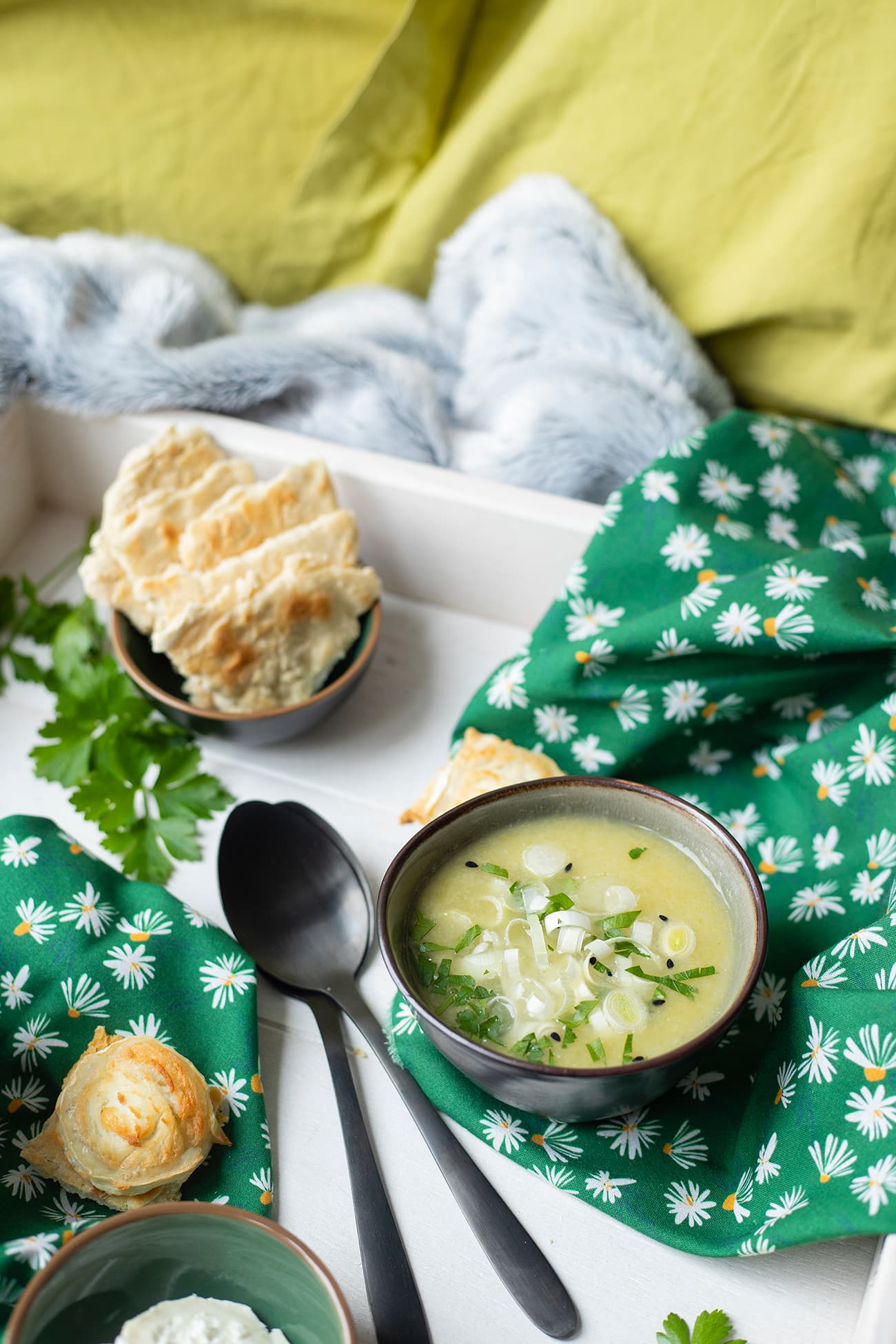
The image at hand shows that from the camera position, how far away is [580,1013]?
0.97m

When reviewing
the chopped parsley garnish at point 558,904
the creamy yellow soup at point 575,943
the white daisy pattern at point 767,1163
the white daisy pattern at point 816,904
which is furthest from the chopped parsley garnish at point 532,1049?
the white daisy pattern at point 816,904

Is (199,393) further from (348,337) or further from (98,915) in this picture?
(98,915)

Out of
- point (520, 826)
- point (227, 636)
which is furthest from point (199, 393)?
point (520, 826)

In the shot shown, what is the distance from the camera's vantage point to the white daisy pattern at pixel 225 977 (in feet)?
3.60

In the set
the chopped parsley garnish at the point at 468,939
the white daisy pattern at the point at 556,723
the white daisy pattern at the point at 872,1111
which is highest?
the white daisy pattern at the point at 872,1111

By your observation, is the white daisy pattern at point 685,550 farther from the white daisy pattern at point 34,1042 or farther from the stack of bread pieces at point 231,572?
the white daisy pattern at point 34,1042

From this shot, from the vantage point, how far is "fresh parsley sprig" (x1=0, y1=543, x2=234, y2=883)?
4.15 ft

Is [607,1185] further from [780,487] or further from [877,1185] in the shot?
[780,487]

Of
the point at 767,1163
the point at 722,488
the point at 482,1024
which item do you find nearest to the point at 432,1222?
the point at 482,1024

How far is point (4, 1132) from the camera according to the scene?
99cm

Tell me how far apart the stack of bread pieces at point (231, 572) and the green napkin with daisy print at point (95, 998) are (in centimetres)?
25

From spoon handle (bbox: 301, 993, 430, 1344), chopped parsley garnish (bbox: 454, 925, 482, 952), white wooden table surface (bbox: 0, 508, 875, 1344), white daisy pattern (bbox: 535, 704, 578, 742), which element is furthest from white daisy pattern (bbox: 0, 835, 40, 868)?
white daisy pattern (bbox: 535, 704, 578, 742)

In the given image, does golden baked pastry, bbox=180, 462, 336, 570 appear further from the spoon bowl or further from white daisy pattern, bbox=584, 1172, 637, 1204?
white daisy pattern, bbox=584, 1172, 637, 1204

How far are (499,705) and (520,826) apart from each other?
0.23 m
